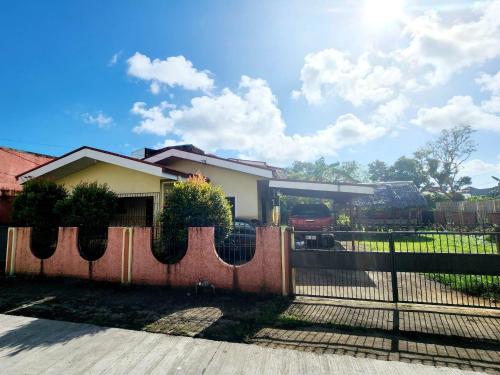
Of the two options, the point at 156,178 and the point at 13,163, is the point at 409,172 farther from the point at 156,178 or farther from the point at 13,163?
the point at 13,163

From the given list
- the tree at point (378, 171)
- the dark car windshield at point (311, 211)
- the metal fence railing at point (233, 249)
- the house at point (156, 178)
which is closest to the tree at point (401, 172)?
the tree at point (378, 171)

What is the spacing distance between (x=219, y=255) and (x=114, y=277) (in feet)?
9.01

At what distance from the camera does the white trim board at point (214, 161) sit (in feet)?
36.0

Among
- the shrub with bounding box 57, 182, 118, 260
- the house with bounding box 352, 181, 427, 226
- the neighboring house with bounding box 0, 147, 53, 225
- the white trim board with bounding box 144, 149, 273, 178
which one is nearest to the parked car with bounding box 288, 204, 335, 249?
the white trim board with bounding box 144, 149, 273, 178

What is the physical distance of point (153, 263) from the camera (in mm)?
6727

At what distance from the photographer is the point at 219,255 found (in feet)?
21.3

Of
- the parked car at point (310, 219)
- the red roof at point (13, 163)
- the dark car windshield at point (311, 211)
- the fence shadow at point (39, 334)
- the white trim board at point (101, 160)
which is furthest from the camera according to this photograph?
the dark car windshield at point (311, 211)

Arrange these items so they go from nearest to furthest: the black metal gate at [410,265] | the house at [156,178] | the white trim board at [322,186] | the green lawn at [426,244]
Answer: the black metal gate at [410,265]
the green lawn at [426,244]
the house at [156,178]
the white trim board at [322,186]

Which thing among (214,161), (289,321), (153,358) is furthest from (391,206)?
(153,358)

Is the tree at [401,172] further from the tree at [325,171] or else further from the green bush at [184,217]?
the green bush at [184,217]

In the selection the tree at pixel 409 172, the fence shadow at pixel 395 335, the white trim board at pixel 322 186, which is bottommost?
the fence shadow at pixel 395 335

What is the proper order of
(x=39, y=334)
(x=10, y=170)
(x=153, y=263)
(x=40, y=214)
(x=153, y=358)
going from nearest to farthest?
(x=153, y=358) → (x=39, y=334) → (x=153, y=263) → (x=40, y=214) → (x=10, y=170)

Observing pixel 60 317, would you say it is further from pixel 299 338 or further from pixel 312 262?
pixel 312 262

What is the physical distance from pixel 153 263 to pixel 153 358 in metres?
3.40
